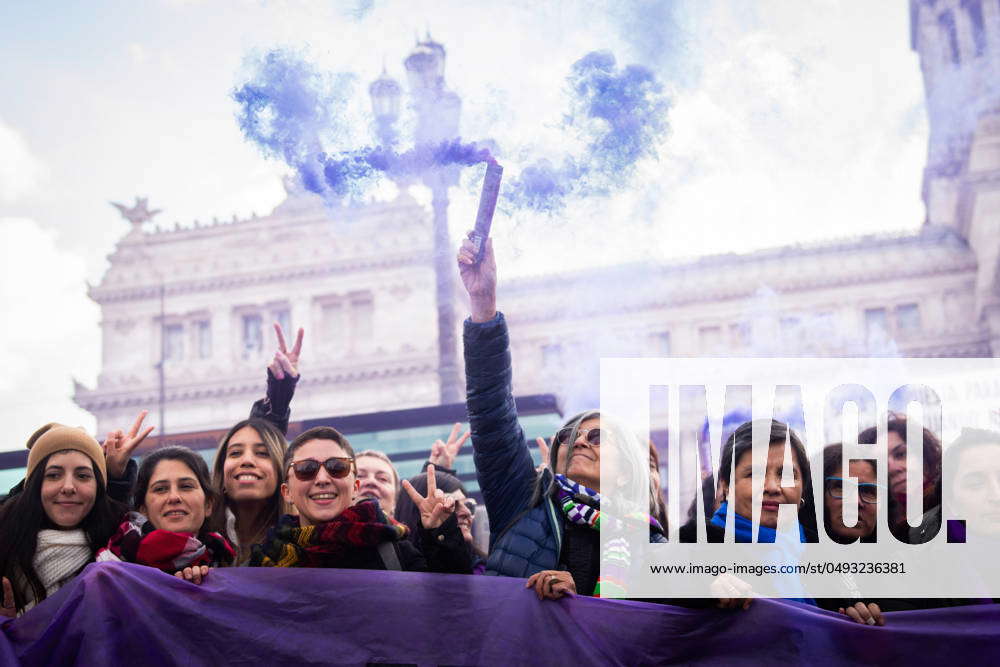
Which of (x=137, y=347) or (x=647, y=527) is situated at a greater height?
(x=137, y=347)

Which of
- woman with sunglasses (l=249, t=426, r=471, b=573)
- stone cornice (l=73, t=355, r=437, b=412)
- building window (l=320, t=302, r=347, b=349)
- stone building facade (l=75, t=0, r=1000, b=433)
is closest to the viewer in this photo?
woman with sunglasses (l=249, t=426, r=471, b=573)

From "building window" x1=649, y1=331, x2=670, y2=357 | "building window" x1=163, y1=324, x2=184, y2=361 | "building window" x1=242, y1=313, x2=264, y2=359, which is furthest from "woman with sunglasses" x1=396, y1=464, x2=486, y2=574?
"building window" x1=163, y1=324, x2=184, y2=361

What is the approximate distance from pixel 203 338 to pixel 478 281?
127ft

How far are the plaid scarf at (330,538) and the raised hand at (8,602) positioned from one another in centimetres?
77

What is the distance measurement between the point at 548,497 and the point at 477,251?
2.79 ft

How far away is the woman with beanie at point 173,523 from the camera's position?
12.2 feet

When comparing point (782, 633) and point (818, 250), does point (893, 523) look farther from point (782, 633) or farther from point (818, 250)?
point (818, 250)

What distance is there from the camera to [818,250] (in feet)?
125

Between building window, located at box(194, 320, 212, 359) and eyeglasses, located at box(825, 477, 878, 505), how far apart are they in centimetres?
3819

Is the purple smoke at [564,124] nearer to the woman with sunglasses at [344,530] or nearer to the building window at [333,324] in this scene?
the woman with sunglasses at [344,530]

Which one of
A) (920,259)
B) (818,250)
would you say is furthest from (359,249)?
(920,259)

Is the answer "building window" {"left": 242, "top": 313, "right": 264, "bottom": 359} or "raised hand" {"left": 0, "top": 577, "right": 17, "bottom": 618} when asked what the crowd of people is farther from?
"building window" {"left": 242, "top": 313, "right": 264, "bottom": 359}

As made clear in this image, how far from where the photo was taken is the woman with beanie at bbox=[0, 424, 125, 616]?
3816mm

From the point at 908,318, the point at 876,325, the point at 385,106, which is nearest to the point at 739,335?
the point at 876,325
